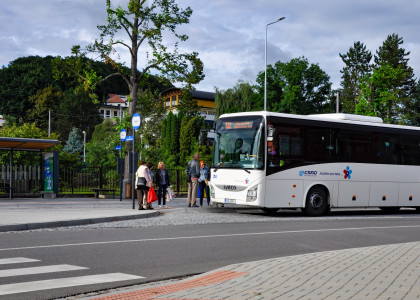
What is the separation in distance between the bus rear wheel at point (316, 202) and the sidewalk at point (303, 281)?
10.6 meters

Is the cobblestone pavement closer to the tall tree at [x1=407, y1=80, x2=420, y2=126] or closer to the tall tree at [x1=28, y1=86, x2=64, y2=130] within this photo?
the tall tree at [x1=407, y1=80, x2=420, y2=126]

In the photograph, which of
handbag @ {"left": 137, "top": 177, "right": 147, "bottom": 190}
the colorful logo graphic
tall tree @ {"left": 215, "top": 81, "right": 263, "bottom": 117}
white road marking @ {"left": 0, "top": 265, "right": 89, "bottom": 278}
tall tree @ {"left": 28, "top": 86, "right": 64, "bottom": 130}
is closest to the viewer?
white road marking @ {"left": 0, "top": 265, "right": 89, "bottom": 278}

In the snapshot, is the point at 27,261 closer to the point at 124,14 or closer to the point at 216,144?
the point at 216,144

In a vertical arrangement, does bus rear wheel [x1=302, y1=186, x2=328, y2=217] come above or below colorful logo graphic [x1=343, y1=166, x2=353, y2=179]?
below

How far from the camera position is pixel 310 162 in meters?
19.4

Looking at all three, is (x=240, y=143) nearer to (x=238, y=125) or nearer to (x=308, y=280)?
(x=238, y=125)

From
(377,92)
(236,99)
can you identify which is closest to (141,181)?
(377,92)

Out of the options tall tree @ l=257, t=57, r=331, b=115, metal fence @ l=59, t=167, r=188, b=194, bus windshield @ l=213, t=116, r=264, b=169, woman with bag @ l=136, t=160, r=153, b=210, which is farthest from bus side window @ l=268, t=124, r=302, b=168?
tall tree @ l=257, t=57, r=331, b=115

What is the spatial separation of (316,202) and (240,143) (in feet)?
11.0

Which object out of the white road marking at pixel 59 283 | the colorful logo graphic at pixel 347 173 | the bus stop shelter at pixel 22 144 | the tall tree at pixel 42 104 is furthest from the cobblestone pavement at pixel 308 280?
the tall tree at pixel 42 104

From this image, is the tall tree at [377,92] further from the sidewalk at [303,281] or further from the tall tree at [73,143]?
the tall tree at [73,143]

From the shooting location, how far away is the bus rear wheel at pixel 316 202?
19.5 meters

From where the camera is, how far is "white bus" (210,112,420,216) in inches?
723

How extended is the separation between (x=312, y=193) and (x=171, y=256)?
1089 centimetres
